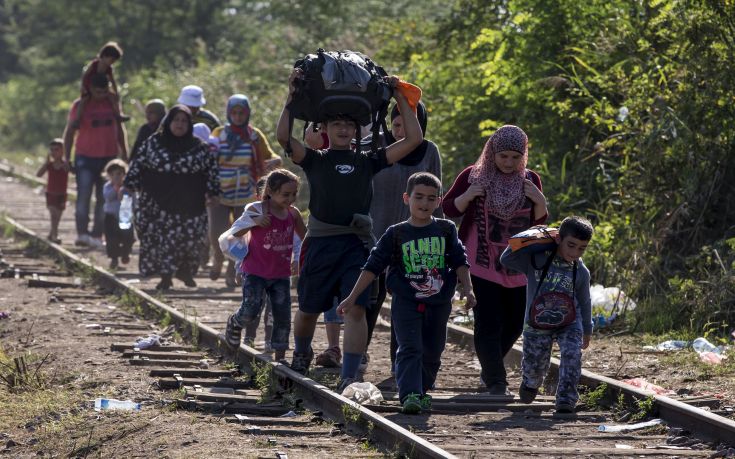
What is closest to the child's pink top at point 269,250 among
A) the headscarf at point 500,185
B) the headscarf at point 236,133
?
the headscarf at point 500,185

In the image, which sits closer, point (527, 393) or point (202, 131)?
point (527, 393)

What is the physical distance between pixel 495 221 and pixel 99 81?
957 centimetres

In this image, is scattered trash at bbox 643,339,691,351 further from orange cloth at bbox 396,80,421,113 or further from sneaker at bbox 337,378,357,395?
orange cloth at bbox 396,80,421,113

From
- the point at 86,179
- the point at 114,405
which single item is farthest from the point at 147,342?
the point at 86,179

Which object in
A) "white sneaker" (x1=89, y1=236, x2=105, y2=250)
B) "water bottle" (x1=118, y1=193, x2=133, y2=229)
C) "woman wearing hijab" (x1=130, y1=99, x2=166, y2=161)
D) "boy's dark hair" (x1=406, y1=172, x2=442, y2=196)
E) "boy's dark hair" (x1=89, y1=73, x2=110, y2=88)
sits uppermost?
"boy's dark hair" (x1=89, y1=73, x2=110, y2=88)

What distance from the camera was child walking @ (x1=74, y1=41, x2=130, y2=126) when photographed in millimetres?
16609

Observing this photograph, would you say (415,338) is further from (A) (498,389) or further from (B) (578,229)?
(B) (578,229)

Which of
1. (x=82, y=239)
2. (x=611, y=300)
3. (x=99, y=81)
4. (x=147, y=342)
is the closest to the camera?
(x=147, y=342)

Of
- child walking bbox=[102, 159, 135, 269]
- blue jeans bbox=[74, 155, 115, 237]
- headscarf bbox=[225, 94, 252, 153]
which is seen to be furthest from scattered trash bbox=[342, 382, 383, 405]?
blue jeans bbox=[74, 155, 115, 237]

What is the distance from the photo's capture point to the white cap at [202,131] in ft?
48.6

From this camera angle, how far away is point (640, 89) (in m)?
12.9

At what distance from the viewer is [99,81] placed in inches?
676

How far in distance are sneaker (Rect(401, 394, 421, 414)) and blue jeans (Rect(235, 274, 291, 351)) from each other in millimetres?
1893

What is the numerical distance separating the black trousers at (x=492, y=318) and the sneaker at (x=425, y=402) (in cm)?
88
